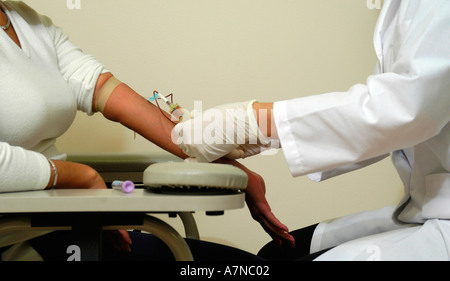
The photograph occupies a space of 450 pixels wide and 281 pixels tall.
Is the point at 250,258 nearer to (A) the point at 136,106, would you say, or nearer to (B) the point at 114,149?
(A) the point at 136,106

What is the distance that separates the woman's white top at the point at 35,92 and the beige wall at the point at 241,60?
0.59 m

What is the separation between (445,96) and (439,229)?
0.82 ft

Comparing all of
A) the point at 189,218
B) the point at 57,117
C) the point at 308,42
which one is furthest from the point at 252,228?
the point at 57,117

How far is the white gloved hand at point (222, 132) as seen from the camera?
3.14 ft

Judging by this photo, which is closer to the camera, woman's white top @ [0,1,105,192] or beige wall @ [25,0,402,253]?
woman's white top @ [0,1,105,192]

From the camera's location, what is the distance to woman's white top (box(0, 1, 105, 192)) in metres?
0.87

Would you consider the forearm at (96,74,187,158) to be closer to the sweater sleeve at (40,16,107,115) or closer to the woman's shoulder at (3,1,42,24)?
the sweater sleeve at (40,16,107,115)

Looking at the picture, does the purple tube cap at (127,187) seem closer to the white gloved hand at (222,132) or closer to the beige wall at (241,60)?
the white gloved hand at (222,132)

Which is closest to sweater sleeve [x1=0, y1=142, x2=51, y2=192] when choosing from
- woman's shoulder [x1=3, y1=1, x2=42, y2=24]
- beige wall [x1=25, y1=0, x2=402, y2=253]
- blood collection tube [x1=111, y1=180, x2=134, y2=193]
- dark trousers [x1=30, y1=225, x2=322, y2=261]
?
blood collection tube [x1=111, y1=180, x2=134, y2=193]

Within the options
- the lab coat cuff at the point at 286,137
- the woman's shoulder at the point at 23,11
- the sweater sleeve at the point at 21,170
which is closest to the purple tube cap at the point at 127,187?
the sweater sleeve at the point at 21,170

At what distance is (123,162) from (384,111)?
86cm

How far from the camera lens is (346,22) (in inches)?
83.3

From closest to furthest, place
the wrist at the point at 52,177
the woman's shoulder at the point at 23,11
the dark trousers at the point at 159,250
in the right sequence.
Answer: the wrist at the point at 52,177, the dark trousers at the point at 159,250, the woman's shoulder at the point at 23,11

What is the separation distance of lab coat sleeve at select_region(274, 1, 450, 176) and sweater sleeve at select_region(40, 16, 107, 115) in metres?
0.69
